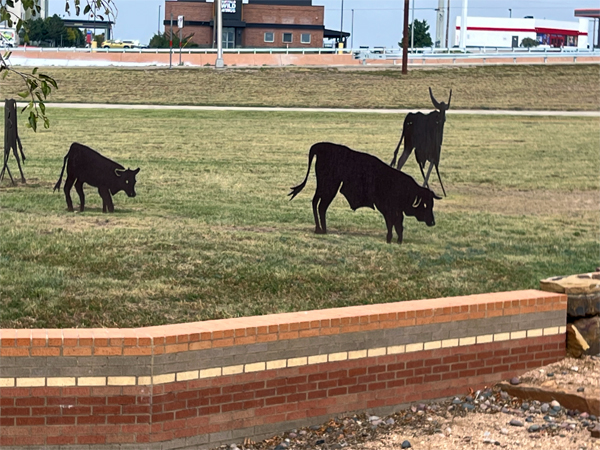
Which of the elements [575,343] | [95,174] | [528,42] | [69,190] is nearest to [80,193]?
[69,190]

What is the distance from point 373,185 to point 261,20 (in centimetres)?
1453

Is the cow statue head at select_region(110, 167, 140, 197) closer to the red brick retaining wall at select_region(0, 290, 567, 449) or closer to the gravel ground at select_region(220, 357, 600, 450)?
the red brick retaining wall at select_region(0, 290, 567, 449)

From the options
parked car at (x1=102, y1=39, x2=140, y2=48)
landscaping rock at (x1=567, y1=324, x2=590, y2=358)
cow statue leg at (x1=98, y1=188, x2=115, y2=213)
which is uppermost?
parked car at (x1=102, y1=39, x2=140, y2=48)

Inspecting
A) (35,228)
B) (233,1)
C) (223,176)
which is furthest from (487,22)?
(35,228)

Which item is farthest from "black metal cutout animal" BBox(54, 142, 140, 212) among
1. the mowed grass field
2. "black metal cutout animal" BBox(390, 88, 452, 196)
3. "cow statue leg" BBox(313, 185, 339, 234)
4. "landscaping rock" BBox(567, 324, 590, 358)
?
the mowed grass field

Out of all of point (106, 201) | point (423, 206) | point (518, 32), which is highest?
point (518, 32)

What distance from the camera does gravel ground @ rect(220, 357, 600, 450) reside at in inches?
249

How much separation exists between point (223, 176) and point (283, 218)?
13.3 feet

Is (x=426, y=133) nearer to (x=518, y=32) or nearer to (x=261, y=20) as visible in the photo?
(x=261, y=20)

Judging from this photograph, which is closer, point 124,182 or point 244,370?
point 244,370

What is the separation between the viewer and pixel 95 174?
1148cm

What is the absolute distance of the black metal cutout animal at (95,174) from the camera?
1140 centimetres

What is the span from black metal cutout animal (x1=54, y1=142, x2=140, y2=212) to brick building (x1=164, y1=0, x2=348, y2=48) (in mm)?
7157

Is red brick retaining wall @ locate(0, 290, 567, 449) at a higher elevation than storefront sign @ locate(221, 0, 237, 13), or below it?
below
